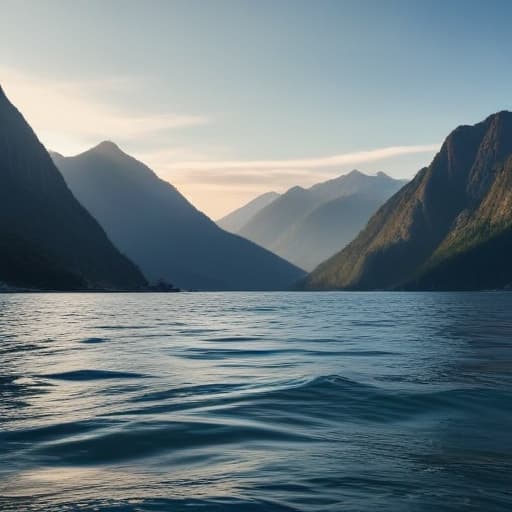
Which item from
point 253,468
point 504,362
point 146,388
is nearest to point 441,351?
point 504,362

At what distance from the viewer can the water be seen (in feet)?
34.8

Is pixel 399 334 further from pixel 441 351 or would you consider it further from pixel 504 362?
pixel 504 362

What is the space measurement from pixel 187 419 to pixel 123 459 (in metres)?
4.00

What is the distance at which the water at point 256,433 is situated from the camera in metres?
10.6

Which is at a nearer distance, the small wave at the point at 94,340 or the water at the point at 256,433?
the water at the point at 256,433

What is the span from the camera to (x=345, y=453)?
43.8ft

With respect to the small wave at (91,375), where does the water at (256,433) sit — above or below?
above

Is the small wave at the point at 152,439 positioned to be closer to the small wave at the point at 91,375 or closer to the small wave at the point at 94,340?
the small wave at the point at 91,375

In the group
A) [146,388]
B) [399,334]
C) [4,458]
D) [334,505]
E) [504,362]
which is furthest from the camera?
[399,334]

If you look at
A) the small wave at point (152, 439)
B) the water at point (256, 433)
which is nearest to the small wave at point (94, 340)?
the water at point (256, 433)

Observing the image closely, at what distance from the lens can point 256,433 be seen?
Answer: 605 inches

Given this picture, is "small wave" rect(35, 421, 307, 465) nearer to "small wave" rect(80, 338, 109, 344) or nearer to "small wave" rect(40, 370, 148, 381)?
"small wave" rect(40, 370, 148, 381)

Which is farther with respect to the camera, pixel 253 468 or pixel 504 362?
pixel 504 362

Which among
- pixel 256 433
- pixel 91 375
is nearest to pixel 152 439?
pixel 256 433
